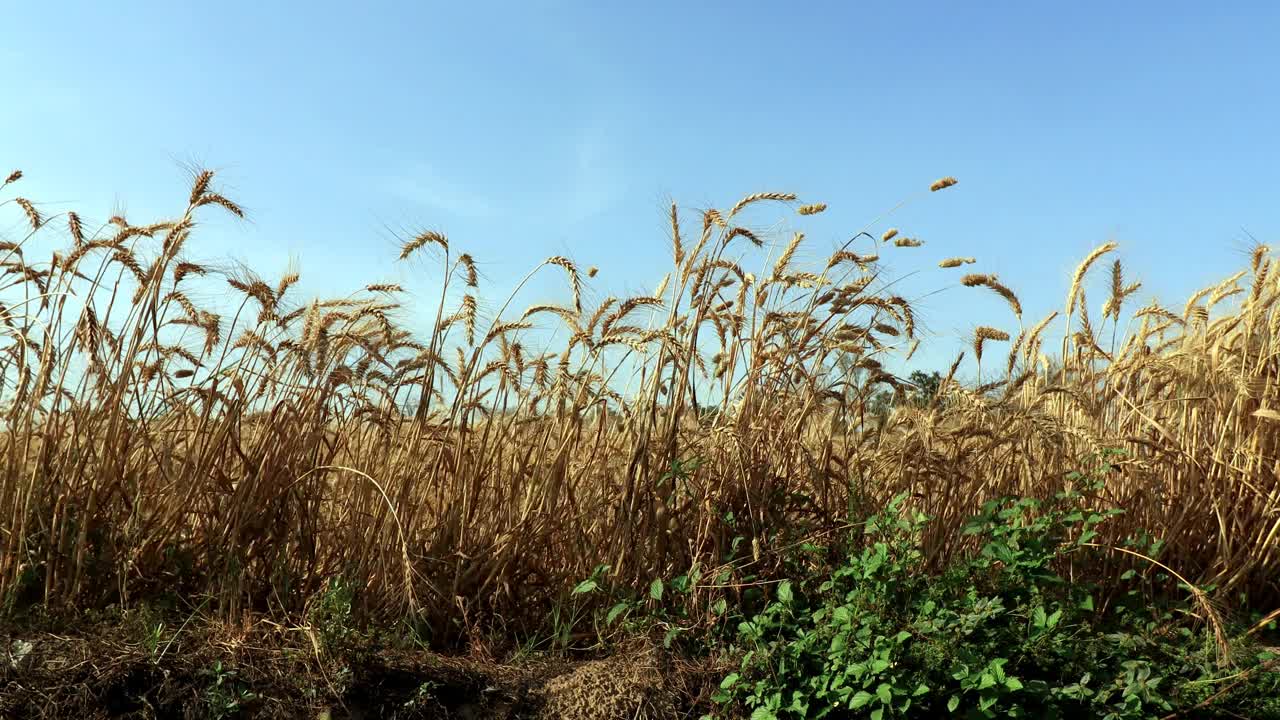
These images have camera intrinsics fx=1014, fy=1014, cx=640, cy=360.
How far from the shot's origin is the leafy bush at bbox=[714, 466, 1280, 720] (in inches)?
116

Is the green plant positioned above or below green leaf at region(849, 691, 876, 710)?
above

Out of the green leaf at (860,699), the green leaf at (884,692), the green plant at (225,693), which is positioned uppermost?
the green plant at (225,693)

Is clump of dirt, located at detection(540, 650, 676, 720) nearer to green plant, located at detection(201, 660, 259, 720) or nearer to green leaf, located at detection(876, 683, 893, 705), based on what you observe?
green leaf, located at detection(876, 683, 893, 705)

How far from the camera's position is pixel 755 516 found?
3.52 m

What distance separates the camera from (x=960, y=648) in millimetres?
2963

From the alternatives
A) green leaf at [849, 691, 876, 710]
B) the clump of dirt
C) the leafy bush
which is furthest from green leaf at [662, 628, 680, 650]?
green leaf at [849, 691, 876, 710]

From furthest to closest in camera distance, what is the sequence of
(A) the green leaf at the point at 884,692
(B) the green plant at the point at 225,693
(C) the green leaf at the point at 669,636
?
(C) the green leaf at the point at 669,636 → (B) the green plant at the point at 225,693 → (A) the green leaf at the point at 884,692

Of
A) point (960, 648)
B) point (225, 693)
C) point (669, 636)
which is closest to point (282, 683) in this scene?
point (225, 693)

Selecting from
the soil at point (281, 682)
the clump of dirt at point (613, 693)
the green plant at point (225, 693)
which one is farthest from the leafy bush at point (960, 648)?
the green plant at point (225, 693)

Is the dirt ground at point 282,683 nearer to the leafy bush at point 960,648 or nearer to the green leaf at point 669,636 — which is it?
the green leaf at point 669,636

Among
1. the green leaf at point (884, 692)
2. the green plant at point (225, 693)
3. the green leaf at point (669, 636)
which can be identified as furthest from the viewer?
the green leaf at point (669, 636)

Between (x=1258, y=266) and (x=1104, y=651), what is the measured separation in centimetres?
250

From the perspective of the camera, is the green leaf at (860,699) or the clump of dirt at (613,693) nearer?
the green leaf at (860,699)

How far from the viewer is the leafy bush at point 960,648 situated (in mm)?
2941
